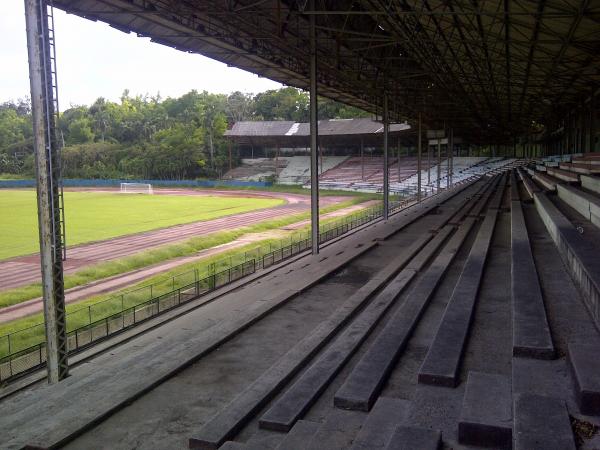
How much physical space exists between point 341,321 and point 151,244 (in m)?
26.1

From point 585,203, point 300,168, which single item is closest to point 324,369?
point 585,203

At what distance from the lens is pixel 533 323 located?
667cm

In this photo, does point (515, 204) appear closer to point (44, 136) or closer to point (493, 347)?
point (493, 347)

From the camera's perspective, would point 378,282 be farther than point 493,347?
Yes

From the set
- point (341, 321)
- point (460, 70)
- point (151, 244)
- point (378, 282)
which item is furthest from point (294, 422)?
point (151, 244)

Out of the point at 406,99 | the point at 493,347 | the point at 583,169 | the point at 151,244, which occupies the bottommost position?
the point at 151,244

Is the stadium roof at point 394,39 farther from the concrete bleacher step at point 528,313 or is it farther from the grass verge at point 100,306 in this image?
the grass verge at point 100,306

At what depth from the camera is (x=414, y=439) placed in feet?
14.6

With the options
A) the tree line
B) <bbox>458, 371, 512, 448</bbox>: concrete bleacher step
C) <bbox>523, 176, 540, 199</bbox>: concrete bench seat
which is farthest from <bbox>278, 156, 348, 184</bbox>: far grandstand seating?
<bbox>458, 371, 512, 448</bbox>: concrete bleacher step

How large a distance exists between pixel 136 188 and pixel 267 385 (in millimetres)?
84796

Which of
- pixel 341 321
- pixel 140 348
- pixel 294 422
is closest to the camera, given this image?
pixel 294 422

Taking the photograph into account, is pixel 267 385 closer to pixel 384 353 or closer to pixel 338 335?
pixel 384 353

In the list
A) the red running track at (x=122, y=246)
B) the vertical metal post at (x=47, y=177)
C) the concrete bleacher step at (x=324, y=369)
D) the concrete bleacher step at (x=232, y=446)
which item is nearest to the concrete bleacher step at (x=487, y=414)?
the concrete bleacher step at (x=324, y=369)

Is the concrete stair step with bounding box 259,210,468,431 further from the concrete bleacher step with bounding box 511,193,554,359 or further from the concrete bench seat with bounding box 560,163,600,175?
the concrete bench seat with bounding box 560,163,600,175
